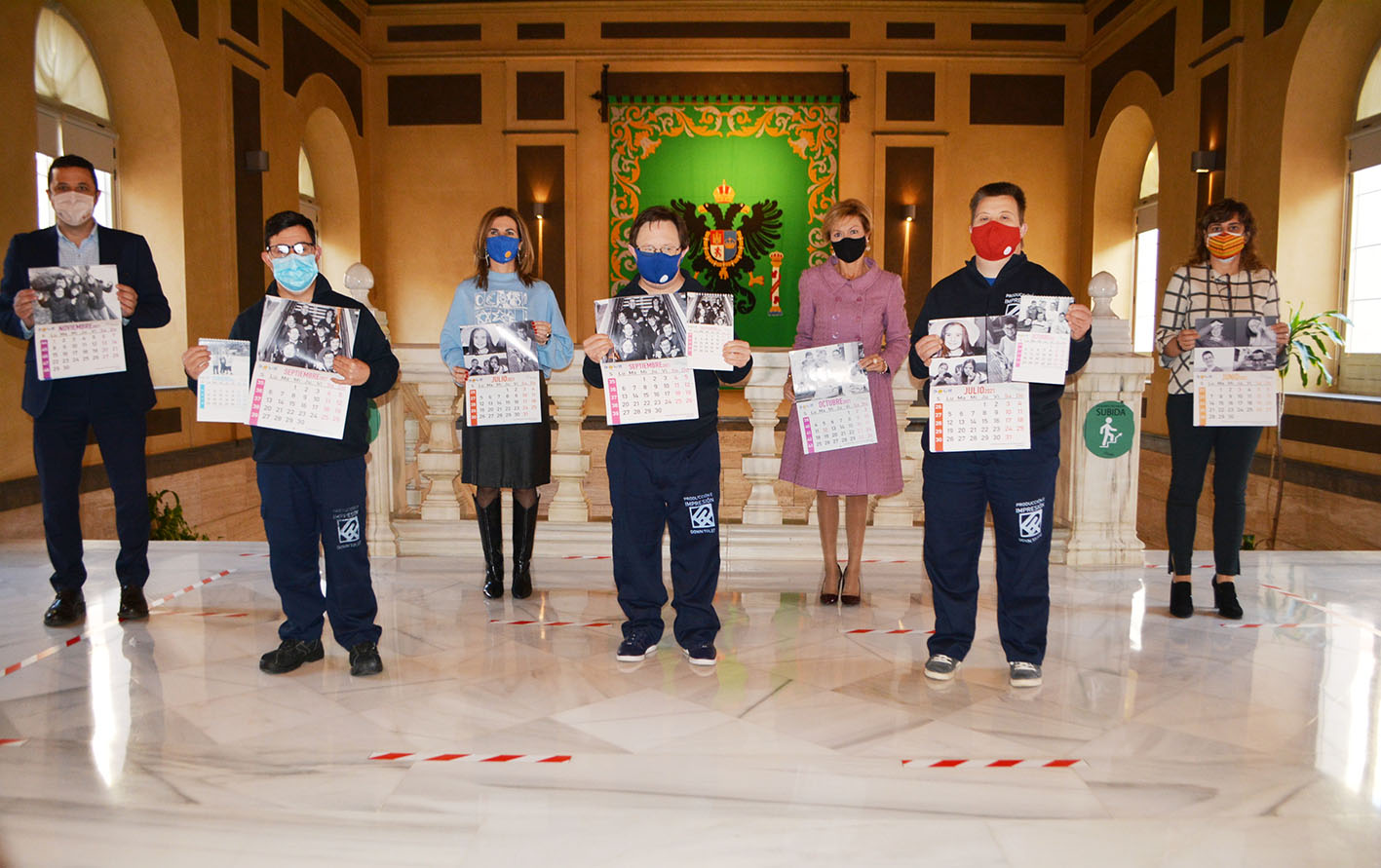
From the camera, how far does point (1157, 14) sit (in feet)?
32.9

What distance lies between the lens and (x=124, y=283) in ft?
12.2

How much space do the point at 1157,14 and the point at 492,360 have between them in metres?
9.34

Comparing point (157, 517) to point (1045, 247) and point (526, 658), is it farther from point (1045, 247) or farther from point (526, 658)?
point (1045, 247)

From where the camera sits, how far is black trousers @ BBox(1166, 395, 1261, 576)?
12.3ft

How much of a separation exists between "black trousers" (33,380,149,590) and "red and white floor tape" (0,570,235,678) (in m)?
0.19

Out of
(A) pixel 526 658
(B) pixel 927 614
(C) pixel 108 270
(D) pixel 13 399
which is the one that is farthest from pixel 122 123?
(B) pixel 927 614

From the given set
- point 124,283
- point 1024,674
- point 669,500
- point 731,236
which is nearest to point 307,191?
point 731,236

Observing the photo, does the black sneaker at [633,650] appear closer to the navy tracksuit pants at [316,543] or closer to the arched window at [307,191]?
the navy tracksuit pants at [316,543]

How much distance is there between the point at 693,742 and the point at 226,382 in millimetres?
1804

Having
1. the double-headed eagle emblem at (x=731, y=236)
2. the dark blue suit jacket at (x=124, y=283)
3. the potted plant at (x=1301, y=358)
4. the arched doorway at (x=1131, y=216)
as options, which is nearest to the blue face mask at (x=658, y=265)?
the dark blue suit jacket at (x=124, y=283)

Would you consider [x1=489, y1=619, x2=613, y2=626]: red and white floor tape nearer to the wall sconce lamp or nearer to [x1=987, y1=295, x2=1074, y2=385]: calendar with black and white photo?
[x1=987, y1=295, x2=1074, y2=385]: calendar with black and white photo

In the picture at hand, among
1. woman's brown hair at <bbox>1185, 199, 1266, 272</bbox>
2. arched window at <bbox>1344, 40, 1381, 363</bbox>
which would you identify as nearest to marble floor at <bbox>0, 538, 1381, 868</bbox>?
woman's brown hair at <bbox>1185, 199, 1266, 272</bbox>

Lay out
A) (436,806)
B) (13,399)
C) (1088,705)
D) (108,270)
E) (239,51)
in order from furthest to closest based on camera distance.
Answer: (239,51) → (13,399) → (108,270) → (1088,705) → (436,806)

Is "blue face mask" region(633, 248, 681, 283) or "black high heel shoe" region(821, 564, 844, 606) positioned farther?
A: "black high heel shoe" region(821, 564, 844, 606)
